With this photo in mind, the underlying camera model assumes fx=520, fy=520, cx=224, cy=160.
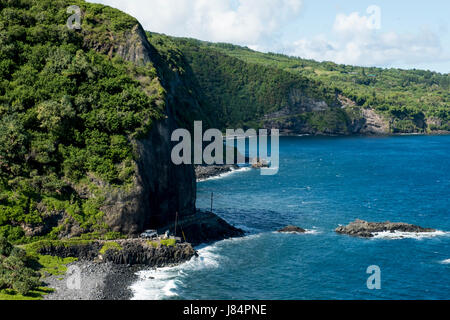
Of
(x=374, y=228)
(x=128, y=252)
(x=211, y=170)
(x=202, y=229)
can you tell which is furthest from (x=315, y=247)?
(x=211, y=170)

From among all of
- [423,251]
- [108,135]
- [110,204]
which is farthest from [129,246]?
[423,251]

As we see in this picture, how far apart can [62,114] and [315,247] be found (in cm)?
4428

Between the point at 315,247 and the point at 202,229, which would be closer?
the point at 315,247

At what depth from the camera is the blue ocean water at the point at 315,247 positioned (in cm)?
6612

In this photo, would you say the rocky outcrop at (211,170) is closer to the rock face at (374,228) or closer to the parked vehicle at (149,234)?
the rock face at (374,228)

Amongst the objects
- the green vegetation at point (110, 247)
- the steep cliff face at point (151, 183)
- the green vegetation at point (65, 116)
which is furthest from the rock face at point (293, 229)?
the green vegetation at point (110, 247)

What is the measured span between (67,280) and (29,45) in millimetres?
41281

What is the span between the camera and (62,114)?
76438 mm

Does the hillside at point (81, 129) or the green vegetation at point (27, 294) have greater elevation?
the hillside at point (81, 129)

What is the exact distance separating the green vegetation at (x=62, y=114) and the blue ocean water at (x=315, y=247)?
55.9ft

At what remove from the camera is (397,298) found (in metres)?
64.3

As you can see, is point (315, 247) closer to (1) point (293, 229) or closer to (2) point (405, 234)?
(1) point (293, 229)

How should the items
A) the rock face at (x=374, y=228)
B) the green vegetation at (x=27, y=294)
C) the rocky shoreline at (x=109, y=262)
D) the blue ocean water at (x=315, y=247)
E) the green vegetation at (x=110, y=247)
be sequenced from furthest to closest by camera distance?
the rock face at (x=374, y=228) → the green vegetation at (x=110, y=247) → the blue ocean water at (x=315, y=247) → the rocky shoreline at (x=109, y=262) → the green vegetation at (x=27, y=294)

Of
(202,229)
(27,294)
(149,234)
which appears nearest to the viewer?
(27,294)
